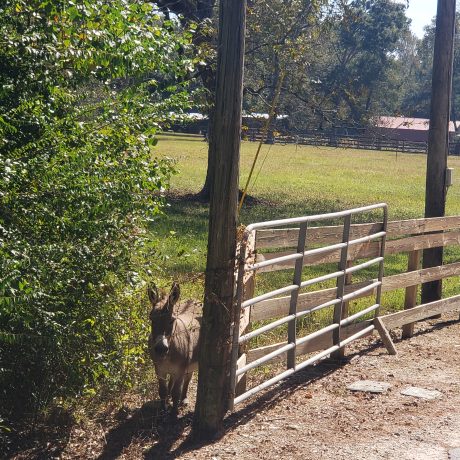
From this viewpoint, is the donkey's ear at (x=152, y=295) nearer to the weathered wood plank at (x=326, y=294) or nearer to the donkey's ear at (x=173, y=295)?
the donkey's ear at (x=173, y=295)

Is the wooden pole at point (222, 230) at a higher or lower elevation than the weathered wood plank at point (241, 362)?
higher

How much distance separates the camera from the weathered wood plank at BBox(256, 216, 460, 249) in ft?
26.1

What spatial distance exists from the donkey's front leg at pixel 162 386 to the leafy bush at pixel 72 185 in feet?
1.04

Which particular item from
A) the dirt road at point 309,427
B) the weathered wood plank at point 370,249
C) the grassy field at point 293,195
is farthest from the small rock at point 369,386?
the grassy field at point 293,195

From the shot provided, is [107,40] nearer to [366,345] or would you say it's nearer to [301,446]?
[301,446]

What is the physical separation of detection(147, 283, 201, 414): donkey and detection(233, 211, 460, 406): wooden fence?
463 millimetres

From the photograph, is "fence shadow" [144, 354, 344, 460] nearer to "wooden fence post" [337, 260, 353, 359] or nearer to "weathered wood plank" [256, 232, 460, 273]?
"wooden fence post" [337, 260, 353, 359]

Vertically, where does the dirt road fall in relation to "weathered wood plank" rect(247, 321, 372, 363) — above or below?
below

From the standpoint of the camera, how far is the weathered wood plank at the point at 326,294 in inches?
312

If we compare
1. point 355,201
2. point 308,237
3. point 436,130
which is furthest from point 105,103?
Answer: point 355,201

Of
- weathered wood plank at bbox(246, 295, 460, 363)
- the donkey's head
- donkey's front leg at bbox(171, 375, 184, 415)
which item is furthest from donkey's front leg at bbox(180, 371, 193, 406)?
the donkey's head

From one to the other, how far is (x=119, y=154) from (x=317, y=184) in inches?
1203

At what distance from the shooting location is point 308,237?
868 cm

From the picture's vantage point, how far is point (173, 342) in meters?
7.53
